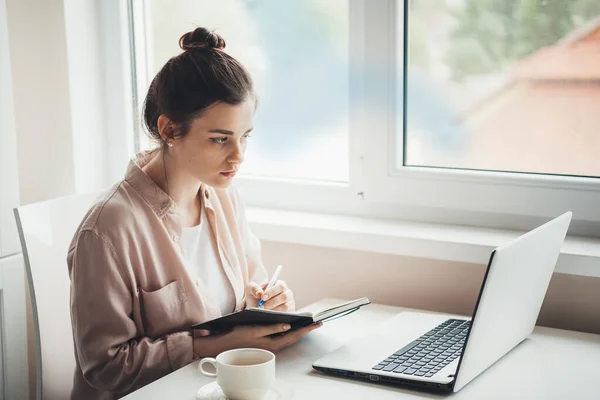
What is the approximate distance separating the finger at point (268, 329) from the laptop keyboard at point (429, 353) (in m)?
0.19

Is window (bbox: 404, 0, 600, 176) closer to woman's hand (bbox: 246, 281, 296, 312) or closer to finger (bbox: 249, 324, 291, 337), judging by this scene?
woman's hand (bbox: 246, 281, 296, 312)

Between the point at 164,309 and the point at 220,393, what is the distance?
31 centimetres

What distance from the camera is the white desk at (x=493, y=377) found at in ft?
4.33

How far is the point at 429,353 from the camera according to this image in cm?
146

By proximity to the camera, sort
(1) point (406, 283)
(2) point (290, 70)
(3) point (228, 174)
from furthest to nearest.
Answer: (2) point (290, 70)
(1) point (406, 283)
(3) point (228, 174)

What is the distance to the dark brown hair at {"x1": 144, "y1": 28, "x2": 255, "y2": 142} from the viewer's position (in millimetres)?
1560

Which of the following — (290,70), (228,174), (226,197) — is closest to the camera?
(228,174)

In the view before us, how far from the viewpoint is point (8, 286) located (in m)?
1.93

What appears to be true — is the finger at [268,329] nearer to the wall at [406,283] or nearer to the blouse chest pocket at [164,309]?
the blouse chest pocket at [164,309]

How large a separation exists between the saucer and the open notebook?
0.14 metres

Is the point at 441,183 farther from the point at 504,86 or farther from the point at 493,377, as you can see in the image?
the point at 493,377

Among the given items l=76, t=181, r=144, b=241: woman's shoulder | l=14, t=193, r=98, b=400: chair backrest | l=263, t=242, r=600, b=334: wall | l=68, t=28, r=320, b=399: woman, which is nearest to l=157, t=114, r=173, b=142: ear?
l=68, t=28, r=320, b=399: woman

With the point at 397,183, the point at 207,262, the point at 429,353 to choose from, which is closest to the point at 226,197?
the point at 207,262

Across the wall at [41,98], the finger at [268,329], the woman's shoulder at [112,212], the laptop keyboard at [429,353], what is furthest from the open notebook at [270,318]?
the wall at [41,98]
